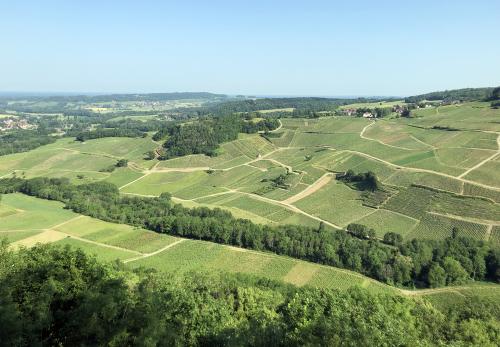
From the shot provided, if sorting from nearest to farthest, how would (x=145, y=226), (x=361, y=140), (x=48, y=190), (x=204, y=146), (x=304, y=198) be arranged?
1. (x=145, y=226)
2. (x=304, y=198)
3. (x=48, y=190)
4. (x=361, y=140)
5. (x=204, y=146)

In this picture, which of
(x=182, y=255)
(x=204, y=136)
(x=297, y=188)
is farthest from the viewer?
(x=204, y=136)

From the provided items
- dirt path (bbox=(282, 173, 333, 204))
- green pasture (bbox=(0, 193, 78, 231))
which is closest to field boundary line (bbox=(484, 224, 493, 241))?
dirt path (bbox=(282, 173, 333, 204))

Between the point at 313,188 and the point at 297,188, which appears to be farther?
the point at 297,188

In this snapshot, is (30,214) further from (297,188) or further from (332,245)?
(332,245)


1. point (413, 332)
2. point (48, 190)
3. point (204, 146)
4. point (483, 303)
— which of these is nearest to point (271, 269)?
point (483, 303)

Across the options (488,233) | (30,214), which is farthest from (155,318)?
(30,214)

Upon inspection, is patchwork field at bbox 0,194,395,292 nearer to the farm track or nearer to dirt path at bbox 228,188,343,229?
the farm track

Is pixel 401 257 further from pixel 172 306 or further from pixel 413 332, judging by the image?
pixel 172 306

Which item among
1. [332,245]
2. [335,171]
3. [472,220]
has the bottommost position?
[332,245]
